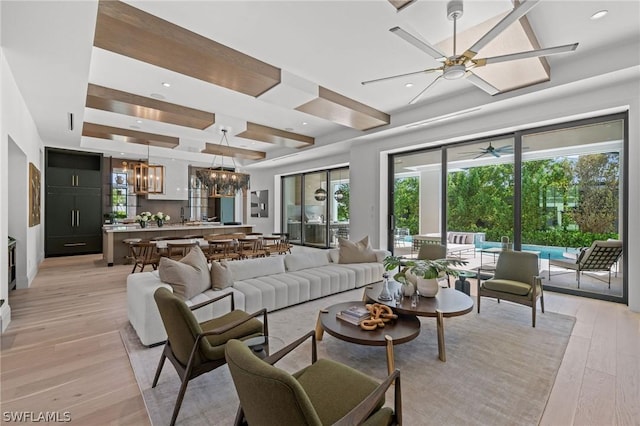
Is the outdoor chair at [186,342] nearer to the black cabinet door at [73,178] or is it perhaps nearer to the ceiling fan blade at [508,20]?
the ceiling fan blade at [508,20]

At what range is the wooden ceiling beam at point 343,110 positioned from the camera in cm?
480

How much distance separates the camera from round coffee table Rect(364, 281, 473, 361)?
9.03ft

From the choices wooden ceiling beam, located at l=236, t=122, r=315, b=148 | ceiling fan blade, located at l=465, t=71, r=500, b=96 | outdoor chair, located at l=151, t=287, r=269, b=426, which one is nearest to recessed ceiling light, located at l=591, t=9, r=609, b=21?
ceiling fan blade, located at l=465, t=71, r=500, b=96

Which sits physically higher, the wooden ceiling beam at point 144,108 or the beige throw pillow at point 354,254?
the wooden ceiling beam at point 144,108

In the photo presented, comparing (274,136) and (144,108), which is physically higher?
(274,136)

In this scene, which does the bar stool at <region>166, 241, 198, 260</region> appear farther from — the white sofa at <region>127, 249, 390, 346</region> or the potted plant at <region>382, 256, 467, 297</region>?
the potted plant at <region>382, 256, 467, 297</region>

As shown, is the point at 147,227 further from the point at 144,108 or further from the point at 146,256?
the point at 144,108

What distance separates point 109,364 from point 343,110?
461 cm

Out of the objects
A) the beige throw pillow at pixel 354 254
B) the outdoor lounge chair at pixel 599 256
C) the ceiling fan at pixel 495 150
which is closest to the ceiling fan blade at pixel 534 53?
the ceiling fan at pixel 495 150

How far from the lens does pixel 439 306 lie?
301 centimetres

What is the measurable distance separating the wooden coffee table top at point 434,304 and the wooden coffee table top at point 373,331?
92 mm

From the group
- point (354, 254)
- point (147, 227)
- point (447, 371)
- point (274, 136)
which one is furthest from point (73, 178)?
Result: point (447, 371)

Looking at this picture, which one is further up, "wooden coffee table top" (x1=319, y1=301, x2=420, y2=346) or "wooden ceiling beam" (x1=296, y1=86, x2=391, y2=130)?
"wooden ceiling beam" (x1=296, y1=86, x2=391, y2=130)

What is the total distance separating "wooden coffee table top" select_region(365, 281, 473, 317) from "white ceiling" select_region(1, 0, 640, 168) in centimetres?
279
